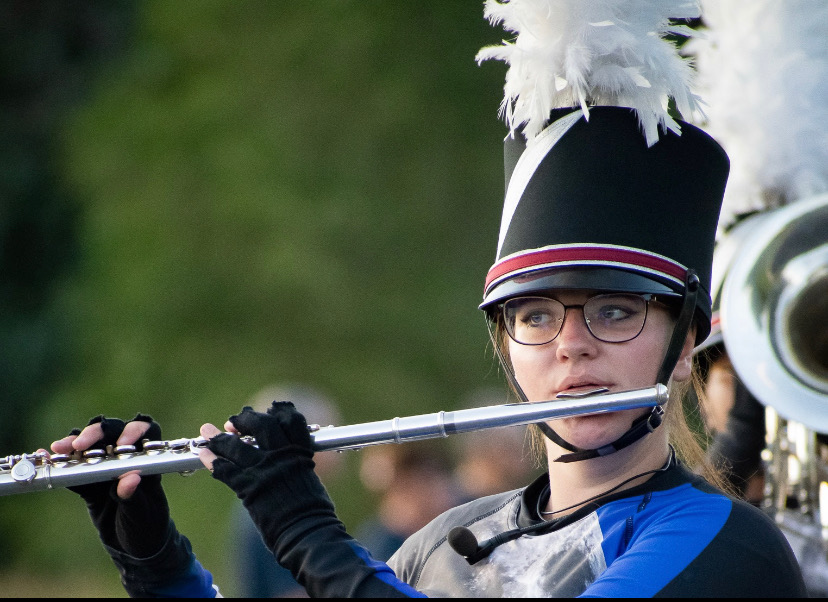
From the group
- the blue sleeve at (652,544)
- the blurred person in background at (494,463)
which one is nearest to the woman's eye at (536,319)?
the blue sleeve at (652,544)

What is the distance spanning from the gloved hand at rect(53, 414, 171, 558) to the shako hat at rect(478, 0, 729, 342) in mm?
878

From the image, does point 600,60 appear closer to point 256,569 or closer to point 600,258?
point 600,258

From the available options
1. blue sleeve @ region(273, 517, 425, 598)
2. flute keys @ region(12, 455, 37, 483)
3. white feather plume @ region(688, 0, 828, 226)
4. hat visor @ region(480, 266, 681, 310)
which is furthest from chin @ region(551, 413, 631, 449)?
white feather plume @ region(688, 0, 828, 226)

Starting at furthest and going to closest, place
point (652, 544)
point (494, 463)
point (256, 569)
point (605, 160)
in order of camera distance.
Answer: point (494, 463)
point (256, 569)
point (605, 160)
point (652, 544)

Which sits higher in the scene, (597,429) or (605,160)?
(605,160)

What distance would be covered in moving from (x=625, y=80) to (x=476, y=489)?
3484mm

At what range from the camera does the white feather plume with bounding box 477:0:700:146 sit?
8.14ft

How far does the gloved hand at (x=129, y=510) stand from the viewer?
2568 mm

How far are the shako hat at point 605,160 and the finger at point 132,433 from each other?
838mm

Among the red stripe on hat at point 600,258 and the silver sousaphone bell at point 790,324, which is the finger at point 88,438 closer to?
the red stripe on hat at point 600,258

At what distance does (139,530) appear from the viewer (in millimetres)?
2574

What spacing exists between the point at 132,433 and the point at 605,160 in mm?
1231

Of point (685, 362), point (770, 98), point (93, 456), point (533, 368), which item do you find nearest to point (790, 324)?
point (770, 98)

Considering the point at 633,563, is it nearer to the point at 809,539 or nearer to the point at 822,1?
the point at 809,539
